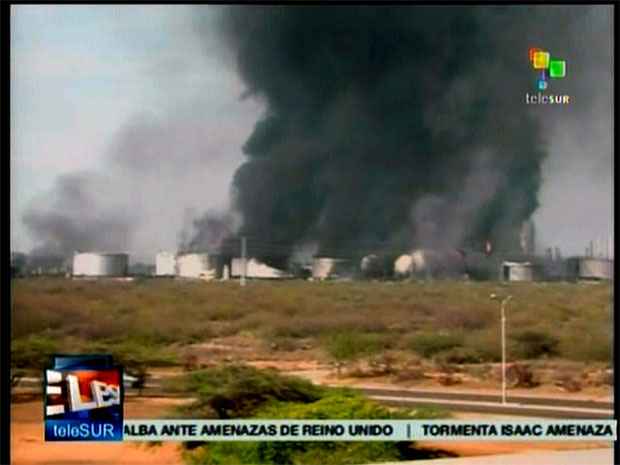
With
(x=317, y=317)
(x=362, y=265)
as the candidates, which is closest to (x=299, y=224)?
(x=362, y=265)

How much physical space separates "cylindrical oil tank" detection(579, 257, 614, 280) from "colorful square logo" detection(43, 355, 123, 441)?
8.54ft

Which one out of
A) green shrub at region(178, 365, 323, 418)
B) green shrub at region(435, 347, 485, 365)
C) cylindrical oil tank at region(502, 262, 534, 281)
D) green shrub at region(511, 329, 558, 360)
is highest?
cylindrical oil tank at region(502, 262, 534, 281)

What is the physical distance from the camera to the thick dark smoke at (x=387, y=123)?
6637mm

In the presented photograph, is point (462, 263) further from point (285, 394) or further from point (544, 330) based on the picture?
point (285, 394)

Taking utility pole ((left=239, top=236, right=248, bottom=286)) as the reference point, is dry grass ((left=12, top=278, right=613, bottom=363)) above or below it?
below

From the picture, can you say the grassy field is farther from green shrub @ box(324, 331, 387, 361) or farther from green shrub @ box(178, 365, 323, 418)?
green shrub @ box(178, 365, 323, 418)

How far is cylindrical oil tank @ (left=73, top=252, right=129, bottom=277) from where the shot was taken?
6652 millimetres

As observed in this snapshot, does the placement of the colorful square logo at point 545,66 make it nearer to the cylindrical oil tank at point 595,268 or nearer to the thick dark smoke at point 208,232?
the cylindrical oil tank at point 595,268

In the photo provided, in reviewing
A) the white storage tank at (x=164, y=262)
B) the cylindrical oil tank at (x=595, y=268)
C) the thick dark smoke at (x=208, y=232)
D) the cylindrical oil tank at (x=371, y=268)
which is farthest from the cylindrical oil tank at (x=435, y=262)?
the white storage tank at (x=164, y=262)

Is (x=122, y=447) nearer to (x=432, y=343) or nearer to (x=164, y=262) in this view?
(x=164, y=262)

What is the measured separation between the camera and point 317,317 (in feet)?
22.0

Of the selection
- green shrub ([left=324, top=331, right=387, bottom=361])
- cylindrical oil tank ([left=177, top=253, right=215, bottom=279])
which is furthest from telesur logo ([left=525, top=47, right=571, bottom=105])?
cylindrical oil tank ([left=177, top=253, right=215, bottom=279])

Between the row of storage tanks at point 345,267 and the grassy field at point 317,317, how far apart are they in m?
0.06

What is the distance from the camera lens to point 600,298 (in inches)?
266
